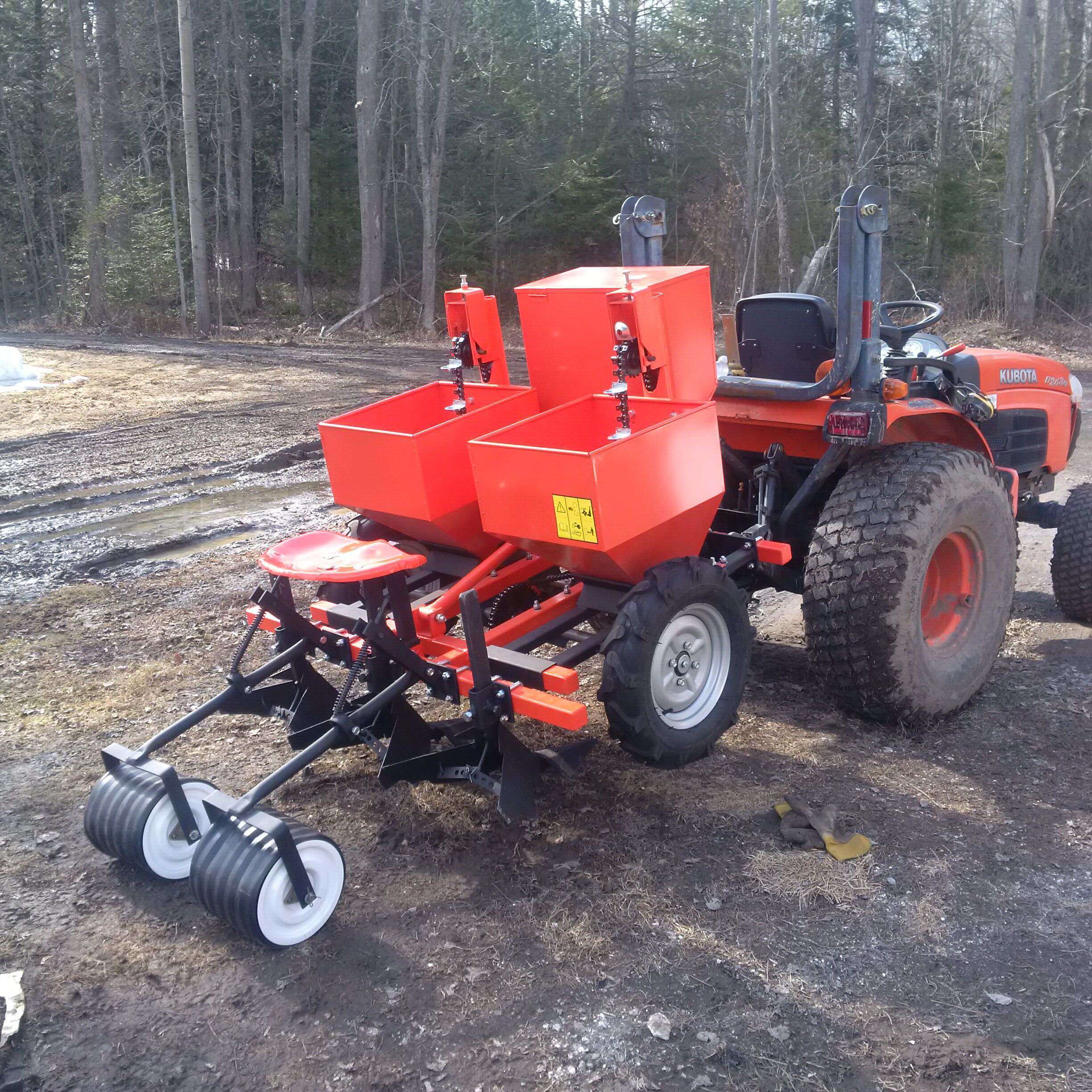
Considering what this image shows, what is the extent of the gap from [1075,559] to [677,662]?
112 inches

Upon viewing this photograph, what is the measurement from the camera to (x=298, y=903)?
2.92 meters

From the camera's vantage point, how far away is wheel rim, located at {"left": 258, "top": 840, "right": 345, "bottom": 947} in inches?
112

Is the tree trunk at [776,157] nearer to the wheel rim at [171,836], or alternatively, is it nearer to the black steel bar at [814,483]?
the black steel bar at [814,483]

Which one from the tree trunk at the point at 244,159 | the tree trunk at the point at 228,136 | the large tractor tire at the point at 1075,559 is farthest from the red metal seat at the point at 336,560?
the tree trunk at the point at 244,159

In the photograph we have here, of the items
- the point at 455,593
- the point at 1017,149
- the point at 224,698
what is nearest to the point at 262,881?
the point at 224,698

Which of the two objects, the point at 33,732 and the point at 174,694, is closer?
the point at 33,732

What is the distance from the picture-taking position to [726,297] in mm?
25422

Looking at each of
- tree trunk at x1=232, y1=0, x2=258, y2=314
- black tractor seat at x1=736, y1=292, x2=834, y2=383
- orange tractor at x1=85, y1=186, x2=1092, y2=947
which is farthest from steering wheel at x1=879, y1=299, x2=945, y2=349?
tree trunk at x1=232, y1=0, x2=258, y2=314

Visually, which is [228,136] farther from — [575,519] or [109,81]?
[575,519]

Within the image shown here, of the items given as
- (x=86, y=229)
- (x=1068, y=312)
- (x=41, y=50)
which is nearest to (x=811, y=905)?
(x=1068, y=312)

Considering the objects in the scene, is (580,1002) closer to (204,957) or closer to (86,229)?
(204,957)

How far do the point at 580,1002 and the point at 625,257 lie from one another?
321 centimetres

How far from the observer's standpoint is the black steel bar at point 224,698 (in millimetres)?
3328

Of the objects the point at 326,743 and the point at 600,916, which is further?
the point at 326,743
